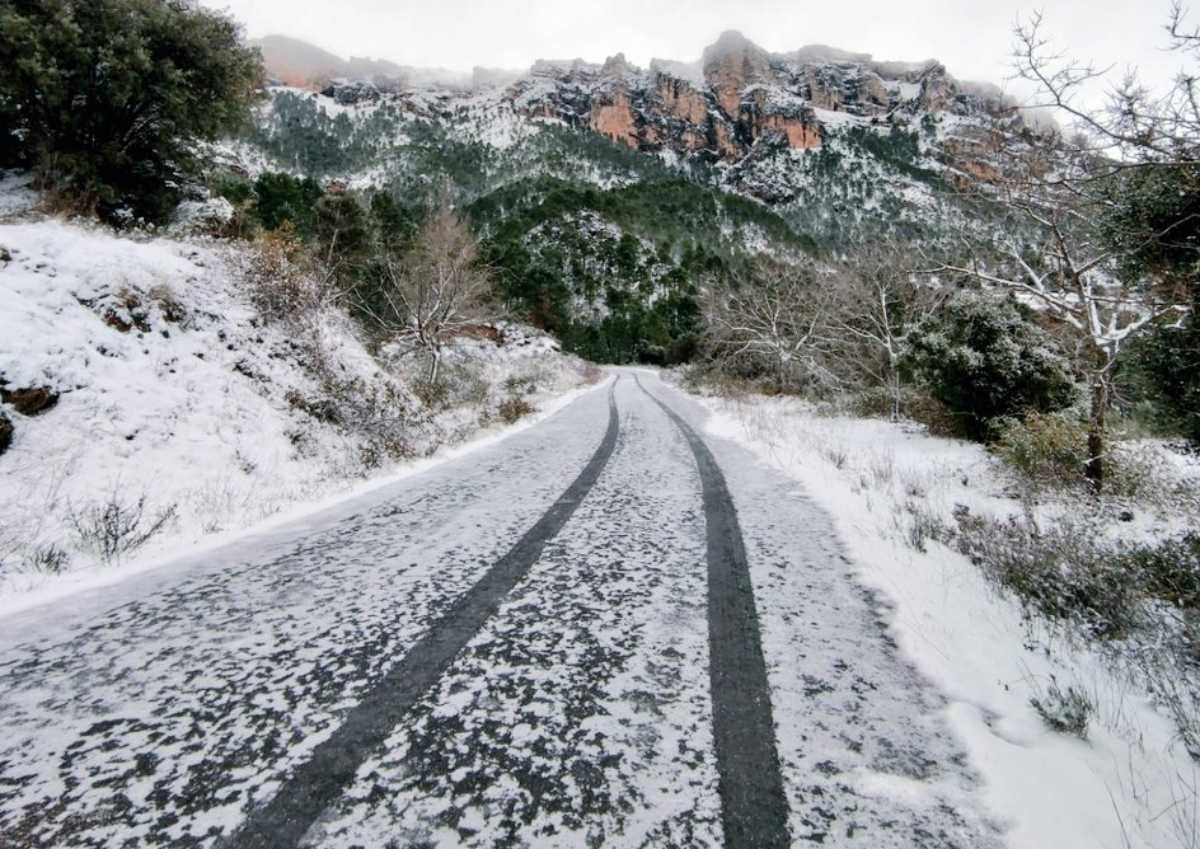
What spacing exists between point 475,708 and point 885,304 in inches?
609

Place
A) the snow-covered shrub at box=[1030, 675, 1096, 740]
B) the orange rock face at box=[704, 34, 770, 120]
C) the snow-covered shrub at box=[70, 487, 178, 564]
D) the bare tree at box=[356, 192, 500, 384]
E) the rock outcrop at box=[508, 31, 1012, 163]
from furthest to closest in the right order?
the orange rock face at box=[704, 34, 770, 120], the rock outcrop at box=[508, 31, 1012, 163], the bare tree at box=[356, 192, 500, 384], the snow-covered shrub at box=[70, 487, 178, 564], the snow-covered shrub at box=[1030, 675, 1096, 740]

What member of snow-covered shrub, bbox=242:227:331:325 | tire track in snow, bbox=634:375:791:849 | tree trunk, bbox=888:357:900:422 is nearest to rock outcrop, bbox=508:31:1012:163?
tree trunk, bbox=888:357:900:422

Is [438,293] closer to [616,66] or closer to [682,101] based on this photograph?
[682,101]

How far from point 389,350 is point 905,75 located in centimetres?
23048

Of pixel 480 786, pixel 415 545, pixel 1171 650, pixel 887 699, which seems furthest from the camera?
pixel 415 545

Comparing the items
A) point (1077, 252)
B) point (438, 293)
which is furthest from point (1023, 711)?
point (438, 293)

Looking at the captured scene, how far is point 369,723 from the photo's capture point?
6.78 ft

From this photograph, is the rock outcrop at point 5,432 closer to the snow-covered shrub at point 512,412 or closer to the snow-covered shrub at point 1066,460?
the snow-covered shrub at point 512,412

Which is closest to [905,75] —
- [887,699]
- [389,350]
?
[389,350]

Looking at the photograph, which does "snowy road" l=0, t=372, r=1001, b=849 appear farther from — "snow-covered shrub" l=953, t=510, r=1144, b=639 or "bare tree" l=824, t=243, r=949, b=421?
"bare tree" l=824, t=243, r=949, b=421

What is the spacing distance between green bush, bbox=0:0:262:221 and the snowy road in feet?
33.7

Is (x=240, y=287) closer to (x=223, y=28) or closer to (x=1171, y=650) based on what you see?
(x=223, y=28)

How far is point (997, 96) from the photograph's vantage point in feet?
16.6

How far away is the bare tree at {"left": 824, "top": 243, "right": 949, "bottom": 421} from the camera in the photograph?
14.5 meters
